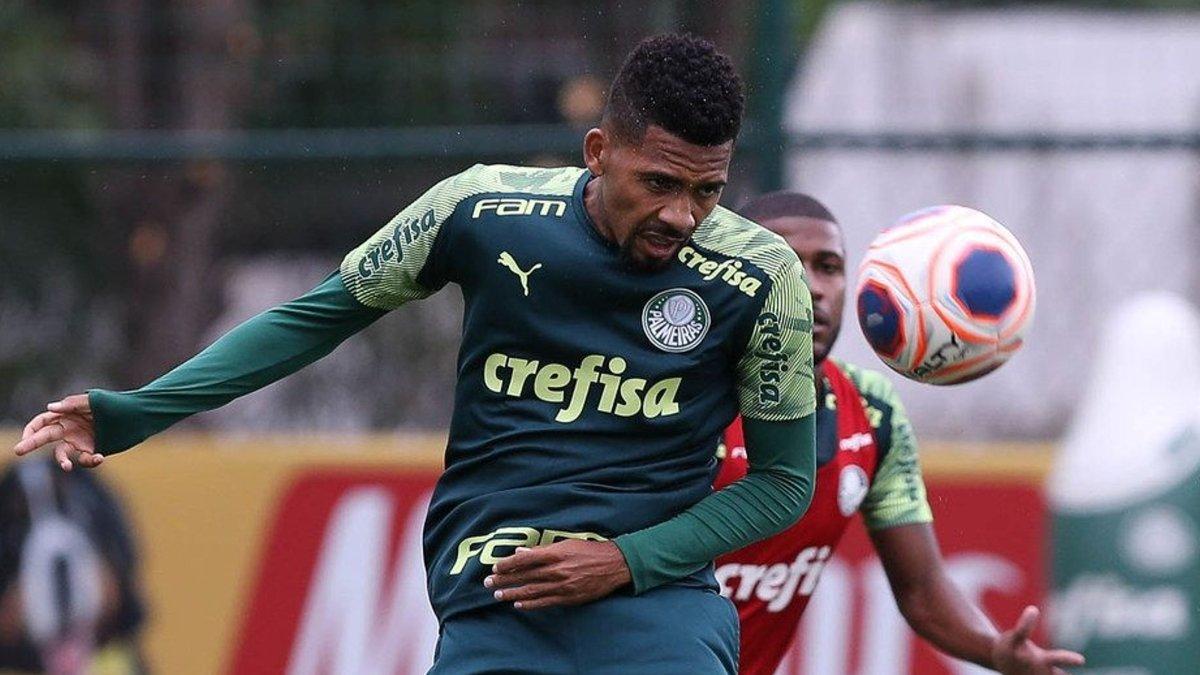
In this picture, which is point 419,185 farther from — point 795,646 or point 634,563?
point 634,563

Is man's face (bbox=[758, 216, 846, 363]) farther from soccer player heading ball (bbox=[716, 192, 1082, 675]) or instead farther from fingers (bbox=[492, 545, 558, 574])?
fingers (bbox=[492, 545, 558, 574])

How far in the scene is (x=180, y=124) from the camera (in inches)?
381

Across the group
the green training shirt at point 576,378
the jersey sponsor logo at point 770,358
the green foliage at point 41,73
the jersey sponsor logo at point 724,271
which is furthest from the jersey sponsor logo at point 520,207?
the green foliage at point 41,73

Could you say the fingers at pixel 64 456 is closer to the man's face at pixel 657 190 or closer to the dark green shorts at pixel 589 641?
the dark green shorts at pixel 589 641

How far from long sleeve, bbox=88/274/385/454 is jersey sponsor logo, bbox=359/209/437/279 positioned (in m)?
0.07

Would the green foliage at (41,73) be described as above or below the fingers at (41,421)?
below

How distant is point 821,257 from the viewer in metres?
5.00

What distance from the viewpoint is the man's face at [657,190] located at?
3.91m

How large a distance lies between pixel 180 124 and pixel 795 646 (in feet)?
12.9

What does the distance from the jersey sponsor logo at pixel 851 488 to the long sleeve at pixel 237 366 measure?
1297 mm

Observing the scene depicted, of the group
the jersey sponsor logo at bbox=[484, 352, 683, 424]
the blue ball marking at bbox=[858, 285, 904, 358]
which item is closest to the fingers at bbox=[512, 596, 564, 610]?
the jersey sponsor logo at bbox=[484, 352, 683, 424]

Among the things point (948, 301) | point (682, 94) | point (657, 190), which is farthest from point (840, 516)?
point (682, 94)

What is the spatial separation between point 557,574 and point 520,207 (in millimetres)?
738

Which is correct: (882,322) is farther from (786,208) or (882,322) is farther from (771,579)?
(771,579)
